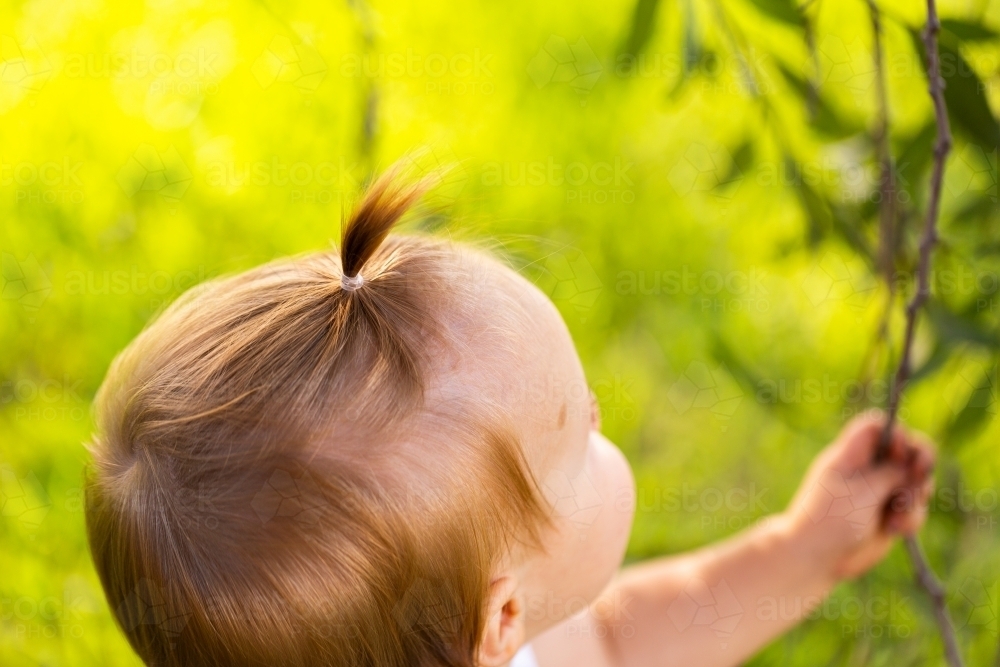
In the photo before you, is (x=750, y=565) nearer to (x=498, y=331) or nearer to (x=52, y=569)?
(x=498, y=331)

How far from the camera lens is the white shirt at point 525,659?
82cm

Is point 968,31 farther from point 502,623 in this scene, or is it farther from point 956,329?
point 502,623

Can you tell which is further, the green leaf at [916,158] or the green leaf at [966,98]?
the green leaf at [916,158]

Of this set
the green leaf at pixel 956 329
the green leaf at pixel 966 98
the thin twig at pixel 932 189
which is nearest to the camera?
the thin twig at pixel 932 189

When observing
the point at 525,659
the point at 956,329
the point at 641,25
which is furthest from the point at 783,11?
the point at 525,659

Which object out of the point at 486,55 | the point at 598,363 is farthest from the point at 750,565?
the point at 486,55

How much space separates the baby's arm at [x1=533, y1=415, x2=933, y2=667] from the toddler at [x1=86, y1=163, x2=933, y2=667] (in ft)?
0.80

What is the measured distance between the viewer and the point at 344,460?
51 cm

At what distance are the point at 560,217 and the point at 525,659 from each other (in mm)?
610

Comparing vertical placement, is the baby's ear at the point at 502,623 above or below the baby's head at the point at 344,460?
below

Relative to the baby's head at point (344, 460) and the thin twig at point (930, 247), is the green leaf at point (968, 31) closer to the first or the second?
the thin twig at point (930, 247)

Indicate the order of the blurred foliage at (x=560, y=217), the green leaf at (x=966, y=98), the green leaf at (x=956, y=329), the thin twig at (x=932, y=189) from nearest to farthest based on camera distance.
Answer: the thin twig at (x=932, y=189) → the green leaf at (x=966, y=98) → the green leaf at (x=956, y=329) → the blurred foliage at (x=560, y=217)

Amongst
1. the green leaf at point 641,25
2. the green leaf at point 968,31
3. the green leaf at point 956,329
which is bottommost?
the green leaf at point 956,329

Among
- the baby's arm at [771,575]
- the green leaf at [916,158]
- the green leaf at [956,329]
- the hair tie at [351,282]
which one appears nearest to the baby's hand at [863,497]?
the baby's arm at [771,575]
